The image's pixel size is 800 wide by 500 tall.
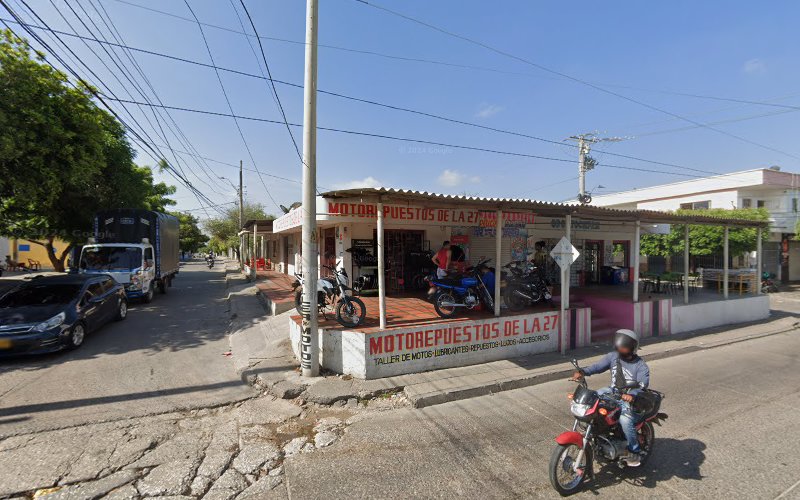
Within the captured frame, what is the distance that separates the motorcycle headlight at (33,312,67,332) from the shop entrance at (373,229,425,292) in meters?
7.29

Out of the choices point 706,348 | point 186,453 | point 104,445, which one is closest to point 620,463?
point 186,453

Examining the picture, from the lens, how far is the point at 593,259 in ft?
50.1

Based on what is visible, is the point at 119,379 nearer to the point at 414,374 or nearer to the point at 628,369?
the point at 414,374

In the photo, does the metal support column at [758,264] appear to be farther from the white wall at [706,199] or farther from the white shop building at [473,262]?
the white wall at [706,199]

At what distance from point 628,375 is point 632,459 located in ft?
2.60

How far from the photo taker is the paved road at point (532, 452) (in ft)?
10.8

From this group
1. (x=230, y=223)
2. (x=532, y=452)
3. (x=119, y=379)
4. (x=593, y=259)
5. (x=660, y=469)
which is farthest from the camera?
(x=230, y=223)

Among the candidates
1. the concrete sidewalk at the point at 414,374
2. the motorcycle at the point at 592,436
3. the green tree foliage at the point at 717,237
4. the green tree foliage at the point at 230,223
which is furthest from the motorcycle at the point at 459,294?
the green tree foliage at the point at 230,223

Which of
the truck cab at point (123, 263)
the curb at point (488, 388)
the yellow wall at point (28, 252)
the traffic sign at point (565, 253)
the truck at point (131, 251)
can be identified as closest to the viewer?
the curb at point (488, 388)

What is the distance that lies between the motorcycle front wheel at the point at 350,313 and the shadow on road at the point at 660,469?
405 cm

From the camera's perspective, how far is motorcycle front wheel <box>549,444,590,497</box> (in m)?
3.12

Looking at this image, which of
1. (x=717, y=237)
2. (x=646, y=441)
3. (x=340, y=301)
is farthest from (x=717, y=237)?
(x=340, y=301)

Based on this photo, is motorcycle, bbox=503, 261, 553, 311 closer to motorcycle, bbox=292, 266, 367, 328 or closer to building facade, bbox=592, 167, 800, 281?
motorcycle, bbox=292, 266, 367, 328

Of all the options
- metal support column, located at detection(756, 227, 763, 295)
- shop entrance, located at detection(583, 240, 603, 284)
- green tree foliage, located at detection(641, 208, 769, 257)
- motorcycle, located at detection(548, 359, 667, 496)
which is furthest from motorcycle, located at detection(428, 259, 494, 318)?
green tree foliage, located at detection(641, 208, 769, 257)
